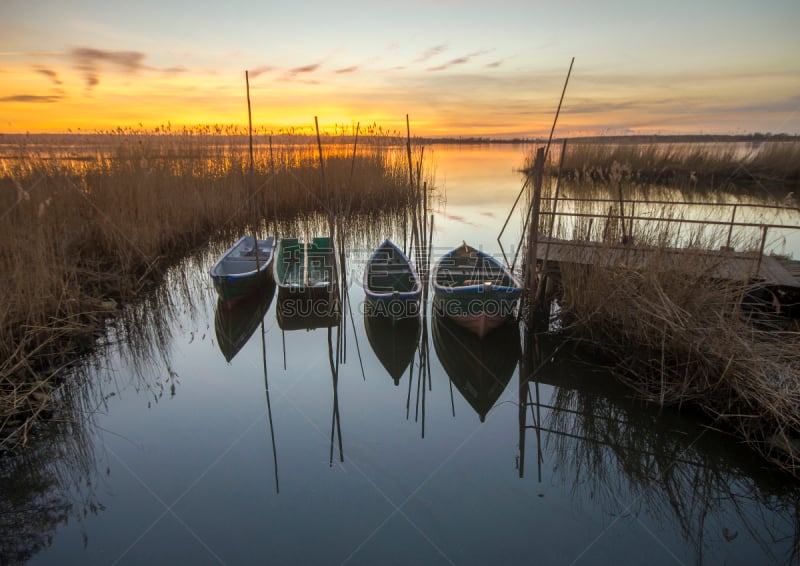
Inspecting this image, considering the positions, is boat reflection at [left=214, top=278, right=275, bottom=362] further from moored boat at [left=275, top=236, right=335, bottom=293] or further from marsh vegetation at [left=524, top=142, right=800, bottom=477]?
marsh vegetation at [left=524, top=142, right=800, bottom=477]

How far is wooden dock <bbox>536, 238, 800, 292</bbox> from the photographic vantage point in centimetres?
443

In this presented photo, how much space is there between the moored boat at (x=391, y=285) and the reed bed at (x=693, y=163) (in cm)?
1148

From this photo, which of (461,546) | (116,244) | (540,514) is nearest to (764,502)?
(540,514)

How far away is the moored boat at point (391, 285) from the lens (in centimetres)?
525

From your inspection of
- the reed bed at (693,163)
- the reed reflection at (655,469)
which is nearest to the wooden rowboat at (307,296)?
the reed reflection at (655,469)

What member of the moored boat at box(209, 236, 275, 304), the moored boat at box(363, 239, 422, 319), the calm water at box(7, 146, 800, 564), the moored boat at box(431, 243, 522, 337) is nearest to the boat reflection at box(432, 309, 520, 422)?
the calm water at box(7, 146, 800, 564)

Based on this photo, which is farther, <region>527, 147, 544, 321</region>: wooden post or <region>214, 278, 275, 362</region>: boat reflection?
<region>527, 147, 544, 321</region>: wooden post

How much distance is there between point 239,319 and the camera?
5941mm

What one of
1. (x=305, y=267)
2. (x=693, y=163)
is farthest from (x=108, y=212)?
(x=693, y=163)

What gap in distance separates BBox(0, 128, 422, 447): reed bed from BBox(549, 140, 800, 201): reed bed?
26.1 ft

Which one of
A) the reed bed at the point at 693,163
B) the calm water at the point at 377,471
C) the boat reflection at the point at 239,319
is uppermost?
the reed bed at the point at 693,163

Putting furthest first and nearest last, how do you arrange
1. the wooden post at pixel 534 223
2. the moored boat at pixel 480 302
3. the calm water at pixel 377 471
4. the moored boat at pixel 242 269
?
the moored boat at pixel 242 269 → the wooden post at pixel 534 223 → the moored boat at pixel 480 302 → the calm water at pixel 377 471

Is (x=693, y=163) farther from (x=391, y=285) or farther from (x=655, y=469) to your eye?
(x=655, y=469)

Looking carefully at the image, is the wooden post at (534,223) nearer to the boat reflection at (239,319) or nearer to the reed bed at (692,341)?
the reed bed at (692,341)
